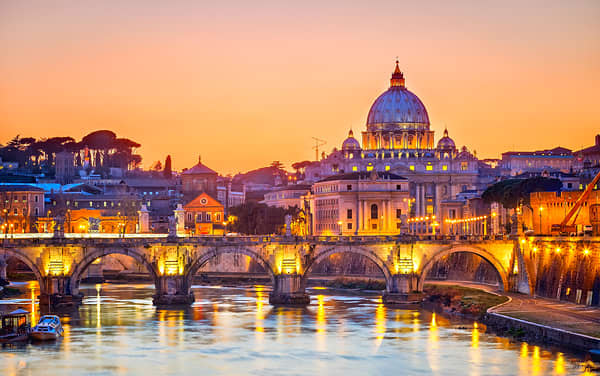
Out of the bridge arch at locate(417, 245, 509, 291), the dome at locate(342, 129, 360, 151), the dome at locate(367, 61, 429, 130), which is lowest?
the bridge arch at locate(417, 245, 509, 291)

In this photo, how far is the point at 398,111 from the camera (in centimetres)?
19025

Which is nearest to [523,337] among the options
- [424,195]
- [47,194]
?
[47,194]

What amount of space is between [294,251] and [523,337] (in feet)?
80.5

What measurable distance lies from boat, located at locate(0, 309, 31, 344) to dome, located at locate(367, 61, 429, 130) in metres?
127

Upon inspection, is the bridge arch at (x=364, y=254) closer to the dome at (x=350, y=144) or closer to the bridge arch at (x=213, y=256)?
the bridge arch at (x=213, y=256)

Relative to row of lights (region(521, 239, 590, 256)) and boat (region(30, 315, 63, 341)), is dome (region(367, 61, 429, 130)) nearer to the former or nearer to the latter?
row of lights (region(521, 239, 590, 256))

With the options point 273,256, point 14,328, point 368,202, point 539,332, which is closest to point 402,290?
point 273,256

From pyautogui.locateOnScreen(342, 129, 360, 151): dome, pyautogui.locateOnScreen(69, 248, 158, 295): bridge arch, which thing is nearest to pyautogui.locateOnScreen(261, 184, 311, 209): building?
pyautogui.locateOnScreen(342, 129, 360, 151): dome

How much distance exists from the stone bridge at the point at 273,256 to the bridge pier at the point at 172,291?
0.06 metres

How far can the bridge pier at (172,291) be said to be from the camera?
82.0 metres

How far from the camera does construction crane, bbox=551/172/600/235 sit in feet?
275

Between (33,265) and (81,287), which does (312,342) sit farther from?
(81,287)

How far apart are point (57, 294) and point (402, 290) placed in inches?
868

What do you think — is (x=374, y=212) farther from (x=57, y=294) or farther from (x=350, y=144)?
(x=57, y=294)
